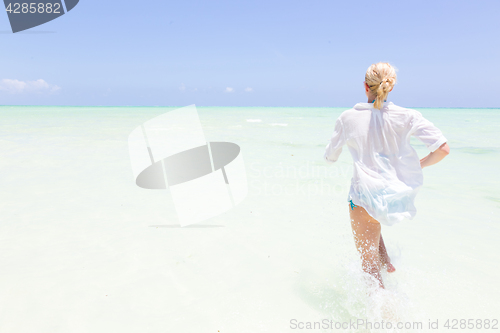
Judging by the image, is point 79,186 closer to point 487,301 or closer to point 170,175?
point 170,175

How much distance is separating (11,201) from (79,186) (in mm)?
965

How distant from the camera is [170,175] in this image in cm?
588

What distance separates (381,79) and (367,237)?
106cm

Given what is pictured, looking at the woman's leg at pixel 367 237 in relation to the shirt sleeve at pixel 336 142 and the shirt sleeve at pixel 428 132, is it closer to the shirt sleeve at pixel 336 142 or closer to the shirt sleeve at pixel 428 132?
the shirt sleeve at pixel 336 142

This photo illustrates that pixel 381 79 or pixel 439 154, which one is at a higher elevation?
pixel 381 79

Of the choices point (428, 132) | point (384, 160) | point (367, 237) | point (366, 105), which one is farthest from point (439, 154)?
point (367, 237)

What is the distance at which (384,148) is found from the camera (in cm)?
192

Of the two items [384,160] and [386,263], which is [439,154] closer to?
[384,160]

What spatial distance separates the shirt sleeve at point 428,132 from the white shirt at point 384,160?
0.04m

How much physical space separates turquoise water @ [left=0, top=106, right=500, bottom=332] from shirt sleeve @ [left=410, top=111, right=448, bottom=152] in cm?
111

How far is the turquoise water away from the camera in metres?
2.14

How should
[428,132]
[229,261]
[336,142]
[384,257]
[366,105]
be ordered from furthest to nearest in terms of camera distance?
[229,261] < [384,257] < [336,142] < [366,105] < [428,132]

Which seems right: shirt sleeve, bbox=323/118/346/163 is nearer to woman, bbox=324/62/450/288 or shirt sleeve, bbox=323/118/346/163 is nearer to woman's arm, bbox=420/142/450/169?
woman, bbox=324/62/450/288

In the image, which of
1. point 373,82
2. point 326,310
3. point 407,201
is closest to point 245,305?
point 326,310
